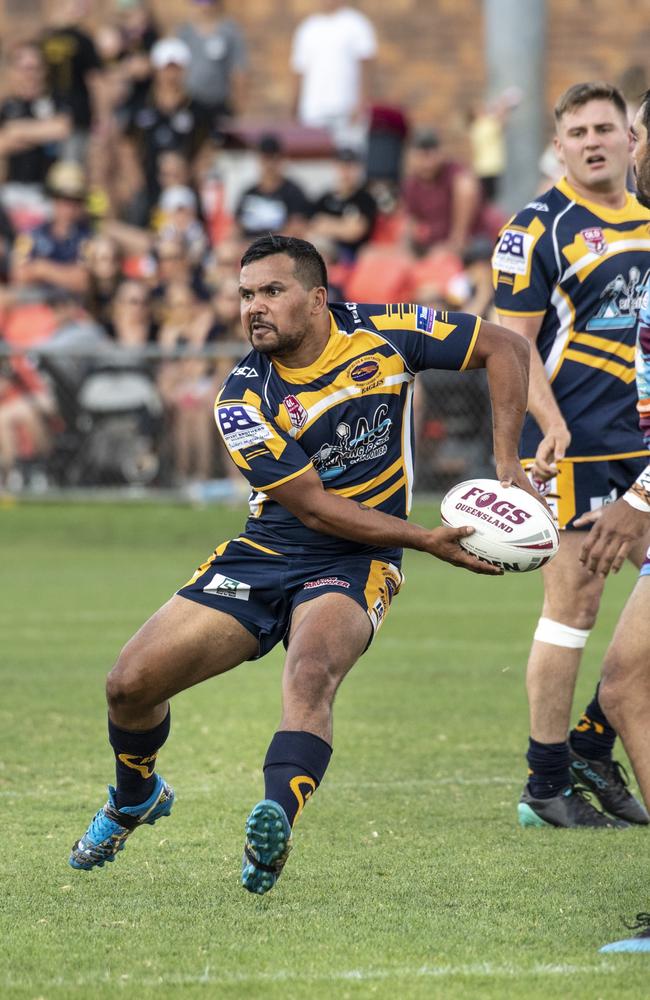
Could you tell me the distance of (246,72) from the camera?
72.2 ft

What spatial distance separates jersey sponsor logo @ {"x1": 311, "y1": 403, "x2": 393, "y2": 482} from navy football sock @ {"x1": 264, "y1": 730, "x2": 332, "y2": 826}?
1026 millimetres

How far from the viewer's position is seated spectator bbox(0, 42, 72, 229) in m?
19.7

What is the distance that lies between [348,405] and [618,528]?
1.22 metres

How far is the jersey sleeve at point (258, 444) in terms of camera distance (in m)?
5.57

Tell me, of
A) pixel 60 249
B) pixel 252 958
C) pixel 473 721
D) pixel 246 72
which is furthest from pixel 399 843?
pixel 246 72

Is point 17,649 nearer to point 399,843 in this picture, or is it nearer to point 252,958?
point 399,843

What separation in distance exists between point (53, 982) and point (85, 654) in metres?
6.25

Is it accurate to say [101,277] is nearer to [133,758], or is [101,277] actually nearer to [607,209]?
[607,209]

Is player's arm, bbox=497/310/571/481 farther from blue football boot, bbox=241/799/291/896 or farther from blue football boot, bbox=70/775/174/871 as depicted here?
blue football boot, bbox=241/799/291/896

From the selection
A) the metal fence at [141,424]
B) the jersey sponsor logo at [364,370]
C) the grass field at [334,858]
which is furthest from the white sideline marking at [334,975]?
the metal fence at [141,424]

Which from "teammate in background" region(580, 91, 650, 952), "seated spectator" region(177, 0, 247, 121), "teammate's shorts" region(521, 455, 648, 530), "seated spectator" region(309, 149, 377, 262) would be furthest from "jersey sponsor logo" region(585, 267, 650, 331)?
"seated spectator" region(177, 0, 247, 121)

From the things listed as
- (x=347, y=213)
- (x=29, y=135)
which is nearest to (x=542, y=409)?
(x=347, y=213)

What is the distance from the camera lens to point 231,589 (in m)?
5.70

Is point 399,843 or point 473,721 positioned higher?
point 399,843
